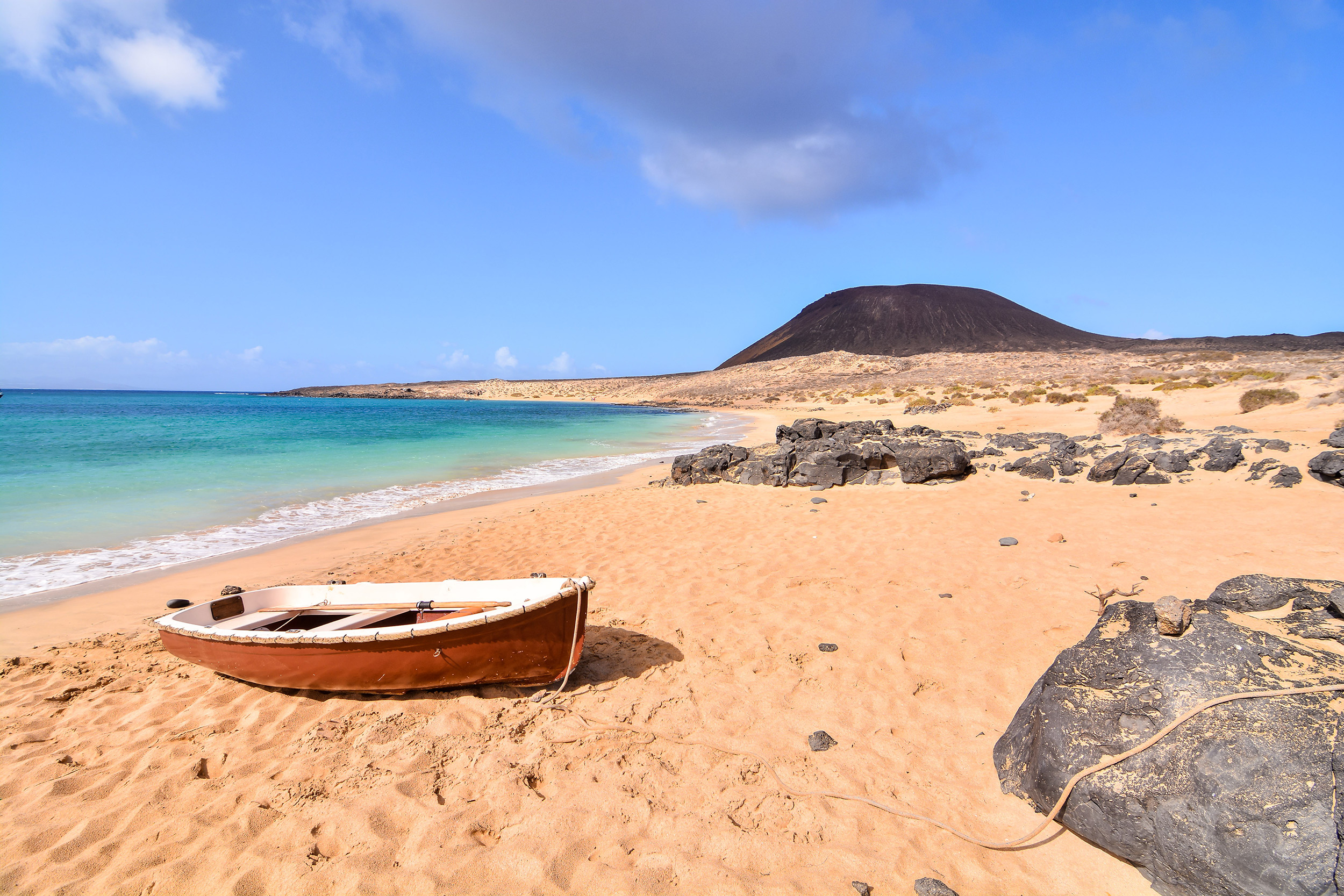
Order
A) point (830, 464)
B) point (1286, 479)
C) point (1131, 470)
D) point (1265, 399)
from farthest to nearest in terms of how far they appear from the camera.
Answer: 1. point (1265, 399)
2. point (830, 464)
3. point (1131, 470)
4. point (1286, 479)

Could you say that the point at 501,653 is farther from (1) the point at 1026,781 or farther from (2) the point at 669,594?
(1) the point at 1026,781

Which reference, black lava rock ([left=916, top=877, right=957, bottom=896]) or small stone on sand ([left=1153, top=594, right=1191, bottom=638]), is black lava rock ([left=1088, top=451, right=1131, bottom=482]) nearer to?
small stone on sand ([left=1153, top=594, right=1191, bottom=638])

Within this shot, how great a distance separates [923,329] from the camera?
406ft

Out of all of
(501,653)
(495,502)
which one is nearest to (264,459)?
(495,502)

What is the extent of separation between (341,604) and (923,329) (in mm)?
134223

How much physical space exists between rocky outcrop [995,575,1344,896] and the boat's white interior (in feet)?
11.0

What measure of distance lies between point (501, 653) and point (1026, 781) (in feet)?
12.0

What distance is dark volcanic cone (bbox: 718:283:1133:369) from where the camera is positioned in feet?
361

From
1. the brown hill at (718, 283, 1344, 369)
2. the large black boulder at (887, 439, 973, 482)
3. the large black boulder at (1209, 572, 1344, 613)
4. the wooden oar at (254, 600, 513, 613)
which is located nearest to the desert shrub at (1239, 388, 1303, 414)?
the large black boulder at (887, 439, 973, 482)

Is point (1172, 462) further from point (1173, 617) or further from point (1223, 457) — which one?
point (1173, 617)

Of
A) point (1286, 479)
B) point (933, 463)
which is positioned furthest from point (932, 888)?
point (1286, 479)

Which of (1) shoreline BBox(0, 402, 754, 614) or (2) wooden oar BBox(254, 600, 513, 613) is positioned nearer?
(2) wooden oar BBox(254, 600, 513, 613)

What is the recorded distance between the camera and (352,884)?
9.57 feet

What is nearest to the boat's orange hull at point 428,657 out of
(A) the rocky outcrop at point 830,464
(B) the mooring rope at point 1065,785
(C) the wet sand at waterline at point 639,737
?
(C) the wet sand at waterline at point 639,737
